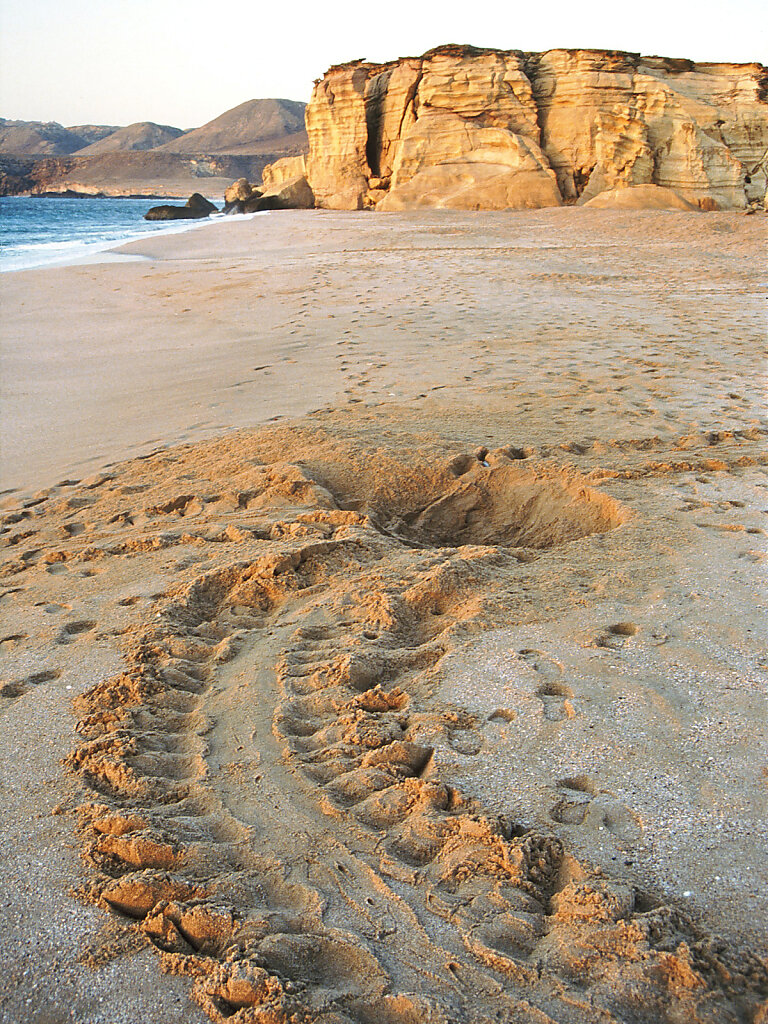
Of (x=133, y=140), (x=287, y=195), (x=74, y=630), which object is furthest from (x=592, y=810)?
(x=133, y=140)

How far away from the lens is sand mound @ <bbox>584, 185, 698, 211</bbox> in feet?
59.2

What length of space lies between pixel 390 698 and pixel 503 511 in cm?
167

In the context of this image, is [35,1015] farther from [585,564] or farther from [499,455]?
[499,455]

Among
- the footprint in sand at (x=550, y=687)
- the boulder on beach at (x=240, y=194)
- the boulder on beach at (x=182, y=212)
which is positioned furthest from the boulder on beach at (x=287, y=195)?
the footprint in sand at (x=550, y=687)

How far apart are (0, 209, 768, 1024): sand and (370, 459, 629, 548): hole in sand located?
2 cm

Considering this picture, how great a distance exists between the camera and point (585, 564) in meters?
2.91

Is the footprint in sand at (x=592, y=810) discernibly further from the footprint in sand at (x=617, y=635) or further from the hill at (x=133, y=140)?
the hill at (x=133, y=140)

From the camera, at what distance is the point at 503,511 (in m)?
3.64

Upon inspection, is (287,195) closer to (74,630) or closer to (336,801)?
(74,630)

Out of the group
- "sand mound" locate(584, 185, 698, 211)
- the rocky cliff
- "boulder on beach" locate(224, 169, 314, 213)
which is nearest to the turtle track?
"sand mound" locate(584, 185, 698, 211)

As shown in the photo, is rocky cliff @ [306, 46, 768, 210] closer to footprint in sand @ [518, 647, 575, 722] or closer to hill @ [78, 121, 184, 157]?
footprint in sand @ [518, 647, 575, 722]

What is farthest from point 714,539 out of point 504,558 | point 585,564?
point 504,558

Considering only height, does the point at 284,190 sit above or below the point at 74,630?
above

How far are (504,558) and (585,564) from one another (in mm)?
319
